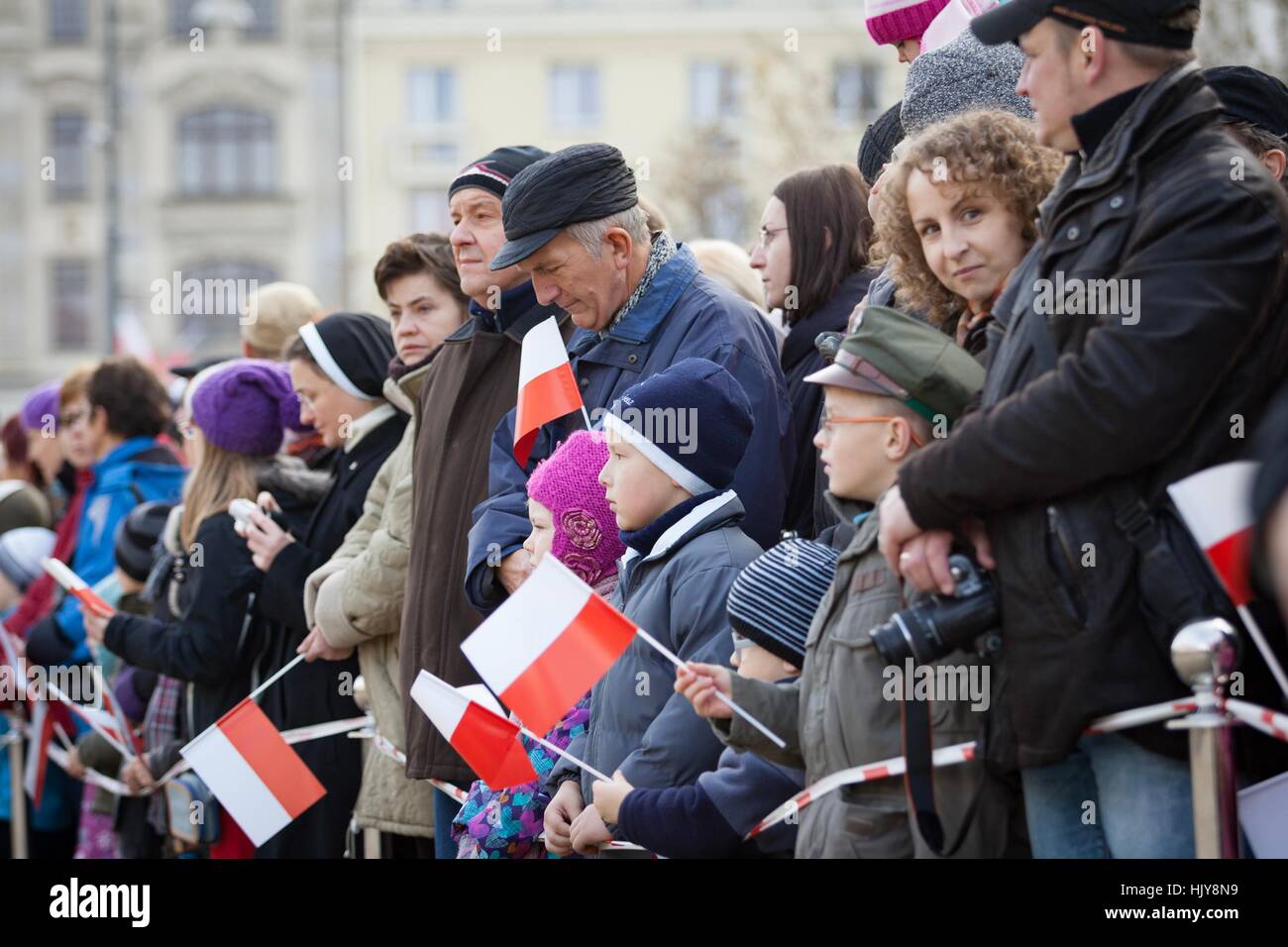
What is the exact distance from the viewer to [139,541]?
25.8 ft

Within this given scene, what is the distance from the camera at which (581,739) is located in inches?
193

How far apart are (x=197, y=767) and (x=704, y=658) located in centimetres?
240

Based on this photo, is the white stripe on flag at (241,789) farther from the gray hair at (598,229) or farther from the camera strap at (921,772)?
the camera strap at (921,772)

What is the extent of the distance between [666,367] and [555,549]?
0.61 metres

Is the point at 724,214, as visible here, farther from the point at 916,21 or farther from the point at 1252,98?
the point at 1252,98

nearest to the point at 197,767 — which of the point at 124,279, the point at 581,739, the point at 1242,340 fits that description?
the point at 581,739

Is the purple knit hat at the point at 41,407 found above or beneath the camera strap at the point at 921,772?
above

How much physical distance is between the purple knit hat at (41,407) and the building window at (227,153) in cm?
4822

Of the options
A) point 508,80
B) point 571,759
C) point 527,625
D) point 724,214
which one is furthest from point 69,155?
point 527,625

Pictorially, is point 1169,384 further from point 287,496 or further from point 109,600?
point 109,600

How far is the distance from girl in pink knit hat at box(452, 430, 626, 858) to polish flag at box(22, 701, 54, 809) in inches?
150

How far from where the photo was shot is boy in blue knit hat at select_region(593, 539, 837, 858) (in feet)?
13.6

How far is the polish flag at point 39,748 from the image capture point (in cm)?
824

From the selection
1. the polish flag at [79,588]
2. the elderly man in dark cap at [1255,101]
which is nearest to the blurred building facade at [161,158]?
the polish flag at [79,588]
